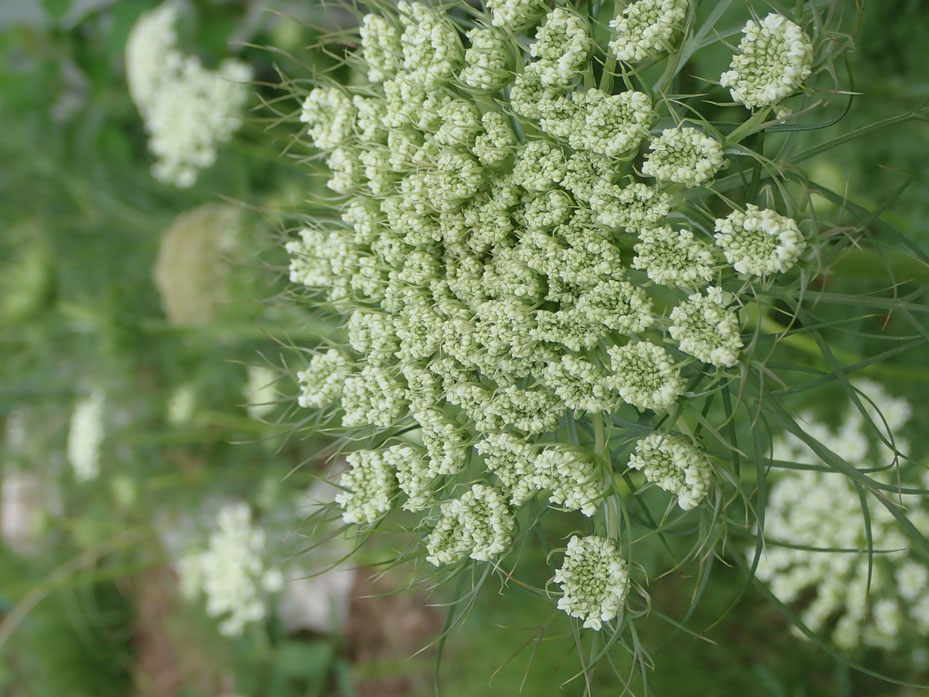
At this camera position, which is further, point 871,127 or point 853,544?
point 853,544

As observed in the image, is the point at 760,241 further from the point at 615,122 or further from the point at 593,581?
the point at 593,581

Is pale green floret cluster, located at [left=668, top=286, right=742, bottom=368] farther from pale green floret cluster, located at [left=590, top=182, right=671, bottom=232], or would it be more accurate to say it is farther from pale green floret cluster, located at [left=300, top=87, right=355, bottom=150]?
pale green floret cluster, located at [left=300, top=87, right=355, bottom=150]

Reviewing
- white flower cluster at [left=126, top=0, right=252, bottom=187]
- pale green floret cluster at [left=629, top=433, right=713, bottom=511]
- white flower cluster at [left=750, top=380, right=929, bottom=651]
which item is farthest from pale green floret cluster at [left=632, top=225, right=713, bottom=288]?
white flower cluster at [left=126, top=0, right=252, bottom=187]

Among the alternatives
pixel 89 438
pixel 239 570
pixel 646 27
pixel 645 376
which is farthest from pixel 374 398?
pixel 89 438

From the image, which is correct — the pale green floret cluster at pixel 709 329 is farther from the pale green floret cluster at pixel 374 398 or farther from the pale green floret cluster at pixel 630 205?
the pale green floret cluster at pixel 374 398

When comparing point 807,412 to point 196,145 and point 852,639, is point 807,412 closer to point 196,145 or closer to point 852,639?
point 852,639

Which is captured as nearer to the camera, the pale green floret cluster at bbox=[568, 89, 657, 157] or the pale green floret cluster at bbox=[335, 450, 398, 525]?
the pale green floret cluster at bbox=[568, 89, 657, 157]

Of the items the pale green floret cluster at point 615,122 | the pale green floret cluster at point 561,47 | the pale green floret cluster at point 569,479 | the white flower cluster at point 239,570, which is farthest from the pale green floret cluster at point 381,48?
the white flower cluster at point 239,570
